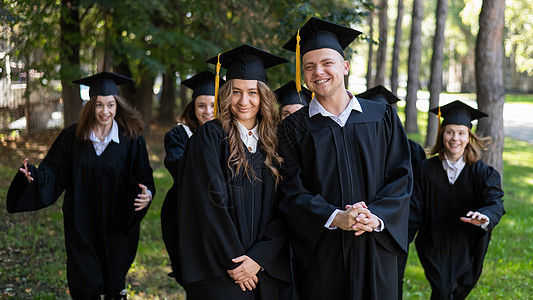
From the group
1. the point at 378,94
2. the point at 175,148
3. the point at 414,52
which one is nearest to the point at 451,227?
the point at 378,94

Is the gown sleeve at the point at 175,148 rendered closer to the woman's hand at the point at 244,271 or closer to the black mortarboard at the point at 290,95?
the black mortarboard at the point at 290,95

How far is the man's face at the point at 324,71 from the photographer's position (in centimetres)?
346

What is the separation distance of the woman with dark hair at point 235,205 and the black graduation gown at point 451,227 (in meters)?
2.21

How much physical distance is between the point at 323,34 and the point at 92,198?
113 inches

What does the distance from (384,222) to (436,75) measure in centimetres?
1210

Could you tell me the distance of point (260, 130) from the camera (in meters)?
Result: 3.53

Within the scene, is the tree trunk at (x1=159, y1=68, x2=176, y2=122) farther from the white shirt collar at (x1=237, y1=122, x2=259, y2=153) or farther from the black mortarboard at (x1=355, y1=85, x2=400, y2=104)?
the white shirt collar at (x1=237, y1=122, x2=259, y2=153)

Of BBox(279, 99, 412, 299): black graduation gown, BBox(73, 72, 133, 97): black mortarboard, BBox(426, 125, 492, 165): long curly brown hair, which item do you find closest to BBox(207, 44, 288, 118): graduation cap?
BBox(279, 99, 412, 299): black graduation gown

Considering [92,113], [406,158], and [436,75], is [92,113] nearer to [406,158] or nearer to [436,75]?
[406,158]

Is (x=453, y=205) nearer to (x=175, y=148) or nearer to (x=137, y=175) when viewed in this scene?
(x=175, y=148)

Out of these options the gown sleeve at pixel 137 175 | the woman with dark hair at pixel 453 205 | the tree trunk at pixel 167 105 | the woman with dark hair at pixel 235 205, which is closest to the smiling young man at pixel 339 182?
the woman with dark hair at pixel 235 205

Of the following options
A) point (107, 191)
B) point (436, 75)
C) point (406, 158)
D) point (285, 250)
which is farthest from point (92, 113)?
point (436, 75)

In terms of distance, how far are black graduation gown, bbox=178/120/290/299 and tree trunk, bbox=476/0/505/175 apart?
241 inches

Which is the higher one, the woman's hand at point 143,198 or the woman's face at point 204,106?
the woman's face at point 204,106
